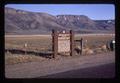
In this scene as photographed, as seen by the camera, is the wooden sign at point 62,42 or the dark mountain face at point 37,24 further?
the dark mountain face at point 37,24

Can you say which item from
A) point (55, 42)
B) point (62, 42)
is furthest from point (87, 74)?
point (62, 42)

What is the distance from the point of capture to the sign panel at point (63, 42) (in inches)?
712

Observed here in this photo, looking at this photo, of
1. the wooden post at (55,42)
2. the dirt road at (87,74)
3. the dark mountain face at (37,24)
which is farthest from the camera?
the dark mountain face at (37,24)

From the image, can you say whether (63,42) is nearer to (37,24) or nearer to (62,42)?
(62,42)

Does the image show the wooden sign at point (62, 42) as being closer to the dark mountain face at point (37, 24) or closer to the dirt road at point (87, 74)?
the dirt road at point (87, 74)

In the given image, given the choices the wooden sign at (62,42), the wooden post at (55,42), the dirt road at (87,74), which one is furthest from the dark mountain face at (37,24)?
the dirt road at (87,74)

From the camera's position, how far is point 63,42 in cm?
1834

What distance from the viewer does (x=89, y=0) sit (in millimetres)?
5227

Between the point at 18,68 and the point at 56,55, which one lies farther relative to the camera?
the point at 56,55

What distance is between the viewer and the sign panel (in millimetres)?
18097
